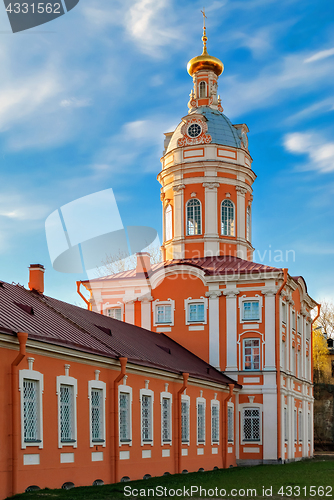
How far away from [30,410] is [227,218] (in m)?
22.1

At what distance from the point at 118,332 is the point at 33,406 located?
8779mm

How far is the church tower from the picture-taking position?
36156mm

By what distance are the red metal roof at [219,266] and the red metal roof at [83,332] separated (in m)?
4.60

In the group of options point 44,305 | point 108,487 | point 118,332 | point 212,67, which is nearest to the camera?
point 108,487

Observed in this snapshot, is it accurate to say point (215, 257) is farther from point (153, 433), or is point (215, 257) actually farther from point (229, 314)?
point (153, 433)

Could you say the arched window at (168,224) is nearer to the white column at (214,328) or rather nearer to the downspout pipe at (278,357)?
the white column at (214,328)

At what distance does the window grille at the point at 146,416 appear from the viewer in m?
22.2

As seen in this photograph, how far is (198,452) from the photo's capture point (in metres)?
26.3

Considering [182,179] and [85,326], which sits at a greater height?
[182,179]

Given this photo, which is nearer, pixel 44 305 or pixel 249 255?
pixel 44 305

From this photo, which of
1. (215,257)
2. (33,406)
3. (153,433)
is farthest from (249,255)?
(33,406)

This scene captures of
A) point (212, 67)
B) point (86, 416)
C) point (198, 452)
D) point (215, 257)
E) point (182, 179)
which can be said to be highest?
point (212, 67)

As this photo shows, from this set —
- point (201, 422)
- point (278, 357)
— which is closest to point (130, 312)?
point (278, 357)

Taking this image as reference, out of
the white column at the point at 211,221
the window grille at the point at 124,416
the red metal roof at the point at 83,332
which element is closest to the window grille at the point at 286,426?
the red metal roof at the point at 83,332
